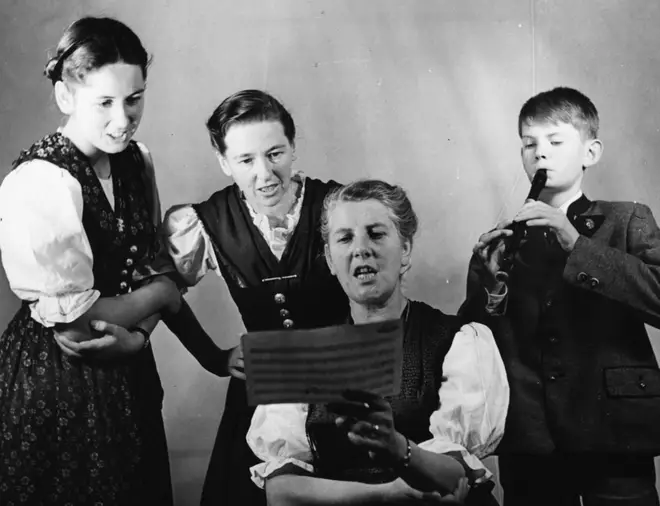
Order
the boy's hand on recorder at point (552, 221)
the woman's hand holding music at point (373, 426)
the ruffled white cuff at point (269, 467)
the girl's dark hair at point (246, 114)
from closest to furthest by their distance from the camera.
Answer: the woman's hand holding music at point (373, 426) < the ruffled white cuff at point (269, 467) < the boy's hand on recorder at point (552, 221) < the girl's dark hair at point (246, 114)

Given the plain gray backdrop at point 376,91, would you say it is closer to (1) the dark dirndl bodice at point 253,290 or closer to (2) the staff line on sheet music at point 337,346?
(1) the dark dirndl bodice at point 253,290

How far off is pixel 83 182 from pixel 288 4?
0.73 metres

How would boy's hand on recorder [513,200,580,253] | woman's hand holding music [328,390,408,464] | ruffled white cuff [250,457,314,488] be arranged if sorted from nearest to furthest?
woman's hand holding music [328,390,408,464]
ruffled white cuff [250,457,314,488]
boy's hand on recorder [513,200,580,253]

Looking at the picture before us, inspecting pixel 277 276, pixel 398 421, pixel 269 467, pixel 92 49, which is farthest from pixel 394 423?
pixel 92 49

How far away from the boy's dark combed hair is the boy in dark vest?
0.08m

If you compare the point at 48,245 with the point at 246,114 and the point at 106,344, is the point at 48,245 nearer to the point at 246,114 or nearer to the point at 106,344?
the point at 106,344

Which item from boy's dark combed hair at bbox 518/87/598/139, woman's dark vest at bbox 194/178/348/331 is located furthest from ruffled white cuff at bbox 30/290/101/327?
boy's dark combed hair at bbox 518/87/598/139

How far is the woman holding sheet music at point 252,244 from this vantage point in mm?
2330

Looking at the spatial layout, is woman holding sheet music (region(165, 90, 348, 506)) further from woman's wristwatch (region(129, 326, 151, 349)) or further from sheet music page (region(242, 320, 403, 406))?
woman's wristwatch (region(129, 326, 151, 349))

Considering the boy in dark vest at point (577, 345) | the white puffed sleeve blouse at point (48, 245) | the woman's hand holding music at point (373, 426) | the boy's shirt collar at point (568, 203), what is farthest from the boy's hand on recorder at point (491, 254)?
the white puffed sleeve blouse at point (48, 245)

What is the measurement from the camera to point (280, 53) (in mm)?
2471

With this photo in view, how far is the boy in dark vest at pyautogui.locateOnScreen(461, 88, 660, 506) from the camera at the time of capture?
2.26 meters

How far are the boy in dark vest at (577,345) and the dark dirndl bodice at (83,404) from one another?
A: 2.95 feet

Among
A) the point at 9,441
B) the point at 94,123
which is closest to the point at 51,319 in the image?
the point at 9,441
